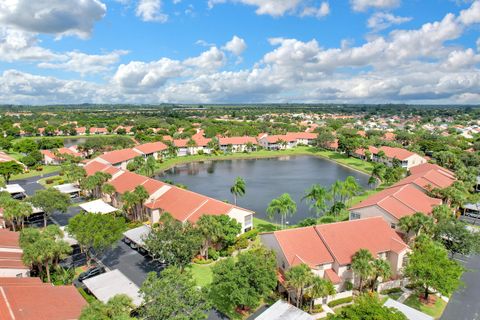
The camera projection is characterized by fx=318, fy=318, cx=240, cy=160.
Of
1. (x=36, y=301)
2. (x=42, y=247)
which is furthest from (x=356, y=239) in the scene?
(x=42, y=247)

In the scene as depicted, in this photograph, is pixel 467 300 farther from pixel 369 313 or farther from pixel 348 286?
pixel 369 313

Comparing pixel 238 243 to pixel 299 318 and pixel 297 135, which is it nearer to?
pixel 299 318

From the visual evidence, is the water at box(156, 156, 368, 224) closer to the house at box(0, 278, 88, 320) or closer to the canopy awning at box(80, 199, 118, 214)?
the canopy awning at box(80, 199, 118, 214)

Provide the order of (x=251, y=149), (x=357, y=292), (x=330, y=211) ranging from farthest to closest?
1. (x=251, y=149)
2. (x=330, y=211)
3. (x=357, y=292)

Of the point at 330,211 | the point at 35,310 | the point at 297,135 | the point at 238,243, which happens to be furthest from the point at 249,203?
the point at 297,135

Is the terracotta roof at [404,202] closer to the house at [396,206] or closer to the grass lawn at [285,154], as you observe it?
the house at [396,206]
